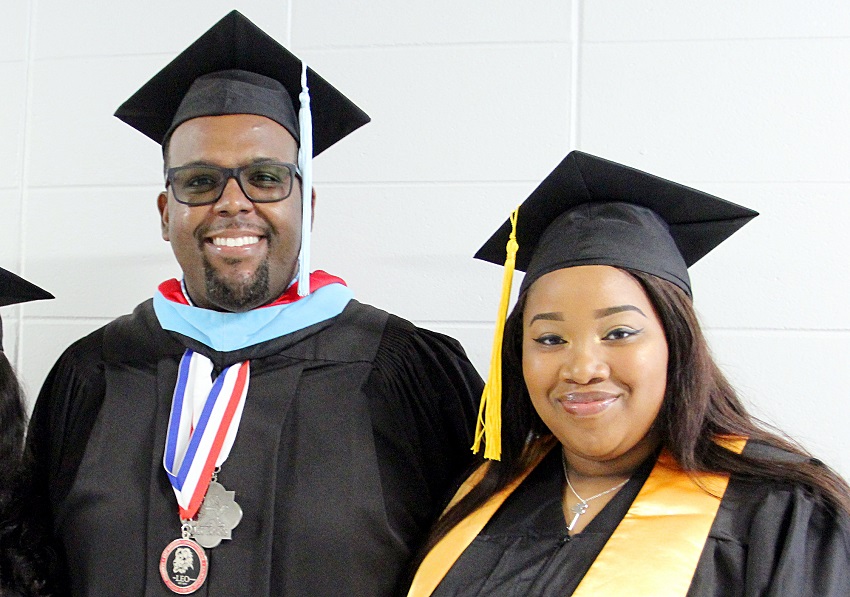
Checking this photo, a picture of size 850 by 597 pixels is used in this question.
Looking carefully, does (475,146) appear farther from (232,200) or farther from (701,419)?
(701,419)

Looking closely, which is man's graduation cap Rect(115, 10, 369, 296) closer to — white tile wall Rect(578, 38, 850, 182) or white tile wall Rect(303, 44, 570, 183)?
white tile wall Rect(303, 44, 570, 183)

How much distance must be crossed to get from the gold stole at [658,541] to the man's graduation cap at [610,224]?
0.30m

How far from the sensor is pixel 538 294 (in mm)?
1456

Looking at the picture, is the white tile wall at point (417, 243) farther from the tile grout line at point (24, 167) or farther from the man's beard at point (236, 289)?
the tile grout line at point (24, 167)

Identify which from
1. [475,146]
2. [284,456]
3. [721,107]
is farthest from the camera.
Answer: [475,146]

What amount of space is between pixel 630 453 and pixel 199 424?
34.5 inches

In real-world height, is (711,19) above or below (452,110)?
above

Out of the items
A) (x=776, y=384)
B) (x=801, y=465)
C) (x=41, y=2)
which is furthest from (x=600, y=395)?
(x=41, y=2)

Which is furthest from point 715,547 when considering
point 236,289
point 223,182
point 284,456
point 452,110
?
point 452,110

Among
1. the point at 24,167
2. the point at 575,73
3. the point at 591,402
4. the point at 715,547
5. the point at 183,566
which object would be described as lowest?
the point at 183,566

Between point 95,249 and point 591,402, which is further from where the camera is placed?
point 95,249

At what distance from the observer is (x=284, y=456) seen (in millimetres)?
1688

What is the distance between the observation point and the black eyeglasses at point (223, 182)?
68.1 inches

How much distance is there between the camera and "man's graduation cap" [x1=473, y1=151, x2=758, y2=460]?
1.43 m
